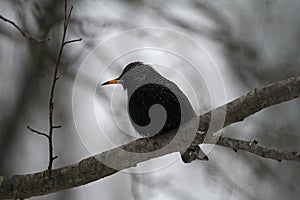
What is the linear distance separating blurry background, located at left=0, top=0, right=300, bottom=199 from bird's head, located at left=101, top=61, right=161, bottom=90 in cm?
61

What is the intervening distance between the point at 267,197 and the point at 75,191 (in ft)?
6.75

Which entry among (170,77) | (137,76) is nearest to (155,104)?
(137,76)

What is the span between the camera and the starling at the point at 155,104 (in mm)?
2857

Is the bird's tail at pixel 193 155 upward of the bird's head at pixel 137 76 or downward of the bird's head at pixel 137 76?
downward

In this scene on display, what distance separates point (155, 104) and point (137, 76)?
0.35 m

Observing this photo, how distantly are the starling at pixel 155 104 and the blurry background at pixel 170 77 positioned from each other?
71cm

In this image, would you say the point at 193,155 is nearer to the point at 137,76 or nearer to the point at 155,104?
the point at 155,104

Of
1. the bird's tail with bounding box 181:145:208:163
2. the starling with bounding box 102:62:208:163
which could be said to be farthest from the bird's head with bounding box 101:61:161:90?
the bird's tail with bounding box 181:145:208:163

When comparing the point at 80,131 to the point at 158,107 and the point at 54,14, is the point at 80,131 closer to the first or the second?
the point at 54,14

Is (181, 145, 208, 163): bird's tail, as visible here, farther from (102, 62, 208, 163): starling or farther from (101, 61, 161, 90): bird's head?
(101, 61, 161, 90): bird's head

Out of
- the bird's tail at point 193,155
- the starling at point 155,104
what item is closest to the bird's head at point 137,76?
the starling at point 155,104

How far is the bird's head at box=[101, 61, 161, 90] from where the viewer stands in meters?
3.28

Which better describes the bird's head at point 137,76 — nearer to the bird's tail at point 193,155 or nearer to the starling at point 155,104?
the starling at point 155,104

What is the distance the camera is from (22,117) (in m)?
4.87
